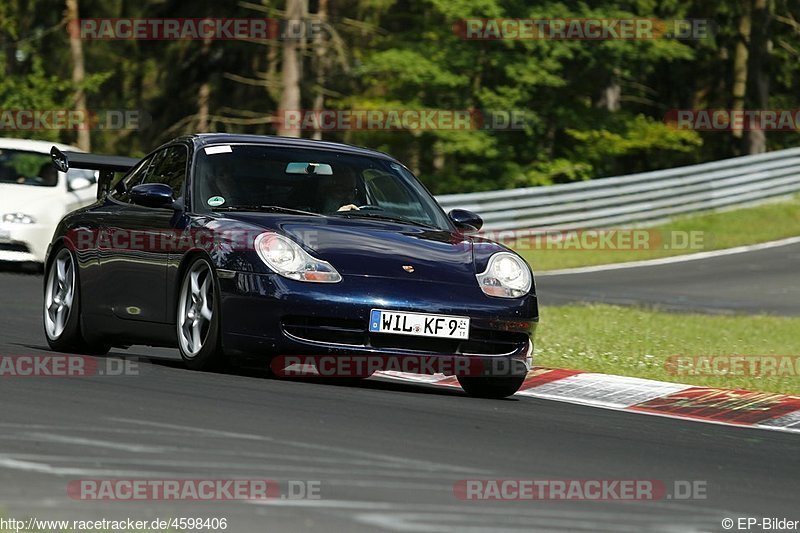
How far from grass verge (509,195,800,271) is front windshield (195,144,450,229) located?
14.5 metres

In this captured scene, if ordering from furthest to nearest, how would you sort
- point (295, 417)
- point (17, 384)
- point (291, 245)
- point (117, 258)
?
point (117, 258) < point (291, 245) < point (17, 384) < point (295, 417)

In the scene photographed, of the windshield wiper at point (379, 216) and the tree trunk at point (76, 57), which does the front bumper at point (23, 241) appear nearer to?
the windshield wiper at point (379, 216)

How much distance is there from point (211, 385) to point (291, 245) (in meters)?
0.87

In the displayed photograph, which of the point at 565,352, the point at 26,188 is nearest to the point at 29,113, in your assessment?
the point at 26,188

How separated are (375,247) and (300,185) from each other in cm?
91

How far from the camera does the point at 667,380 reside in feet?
34.7

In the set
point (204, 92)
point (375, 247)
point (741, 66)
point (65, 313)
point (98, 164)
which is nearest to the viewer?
point (375, 247)

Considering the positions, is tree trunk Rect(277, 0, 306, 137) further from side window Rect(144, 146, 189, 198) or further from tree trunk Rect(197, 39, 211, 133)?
side window Rect(144, 146, 189, 198)

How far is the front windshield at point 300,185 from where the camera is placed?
9273 mm

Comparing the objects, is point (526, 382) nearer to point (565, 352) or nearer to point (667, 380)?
point (667, 380)

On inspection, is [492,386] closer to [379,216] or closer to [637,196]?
[379,216]

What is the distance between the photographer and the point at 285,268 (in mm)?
8398

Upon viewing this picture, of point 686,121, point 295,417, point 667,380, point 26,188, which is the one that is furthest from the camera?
point 686,121

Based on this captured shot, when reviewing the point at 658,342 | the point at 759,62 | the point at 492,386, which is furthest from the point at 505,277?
the point at 759,62
